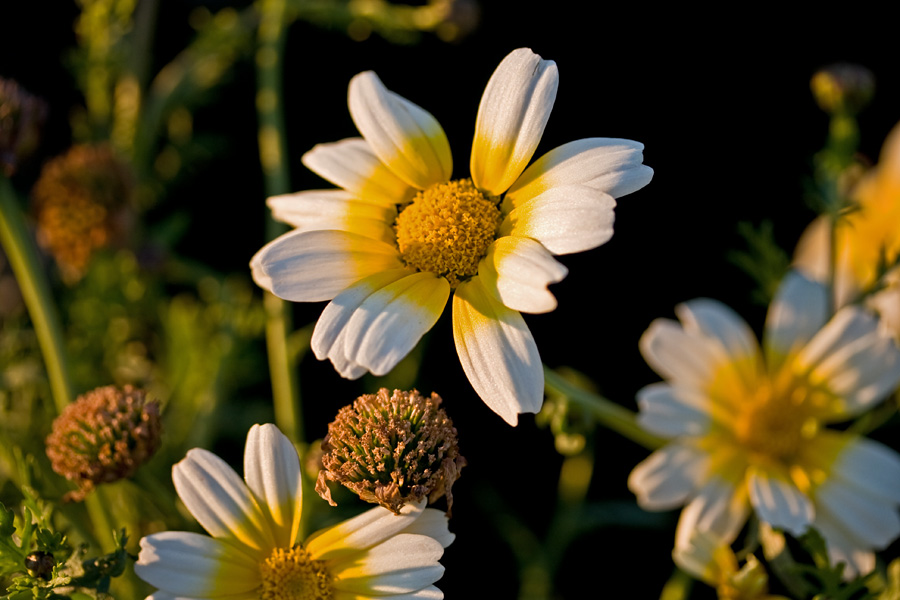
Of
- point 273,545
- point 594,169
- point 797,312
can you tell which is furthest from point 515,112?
point 797,312

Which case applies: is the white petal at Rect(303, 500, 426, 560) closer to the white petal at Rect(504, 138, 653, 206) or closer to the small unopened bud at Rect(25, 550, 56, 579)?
the small unopened bud at Rect(25, 550, 56, 579)

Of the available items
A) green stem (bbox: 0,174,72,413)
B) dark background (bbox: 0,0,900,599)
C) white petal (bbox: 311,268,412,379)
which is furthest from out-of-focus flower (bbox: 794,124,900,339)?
green stem (bbox: 0,174,72,413)

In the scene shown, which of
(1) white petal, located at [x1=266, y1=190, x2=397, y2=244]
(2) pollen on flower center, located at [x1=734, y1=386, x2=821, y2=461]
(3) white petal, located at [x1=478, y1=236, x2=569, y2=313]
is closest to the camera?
(3) white petal, located at [x1=478, y1=236, x2=569, y2=313]

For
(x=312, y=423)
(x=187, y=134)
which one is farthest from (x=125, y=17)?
(x=312, y=423)

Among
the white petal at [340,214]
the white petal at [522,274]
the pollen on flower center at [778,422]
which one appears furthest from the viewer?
the pollen on flower center at [778,422]

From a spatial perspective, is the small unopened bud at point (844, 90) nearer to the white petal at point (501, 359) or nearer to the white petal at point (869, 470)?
the white petal at point (869, 470)

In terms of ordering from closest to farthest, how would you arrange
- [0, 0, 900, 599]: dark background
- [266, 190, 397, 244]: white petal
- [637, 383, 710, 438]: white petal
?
[266, 190, 397, 244]: white petal
[637, 383, 710, 438]: white petal
[0, 0, 900, 599]: dark background

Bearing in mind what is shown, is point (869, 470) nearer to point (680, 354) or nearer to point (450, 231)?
point (680, 354)

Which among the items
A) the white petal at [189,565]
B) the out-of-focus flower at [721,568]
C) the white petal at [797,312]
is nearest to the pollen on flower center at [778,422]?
the white petal at [797,312]
